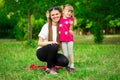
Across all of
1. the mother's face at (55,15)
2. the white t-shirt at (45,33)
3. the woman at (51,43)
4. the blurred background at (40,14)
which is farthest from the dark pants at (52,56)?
the blurred background at (40,14)

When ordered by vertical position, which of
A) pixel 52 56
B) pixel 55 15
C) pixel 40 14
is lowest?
pixel 52 56

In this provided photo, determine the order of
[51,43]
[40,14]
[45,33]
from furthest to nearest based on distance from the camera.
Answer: [40,14]
[45,33]
[51,43]

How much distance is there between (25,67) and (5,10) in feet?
31.1

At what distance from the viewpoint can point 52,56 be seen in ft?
26.2

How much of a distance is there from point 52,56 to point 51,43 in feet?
0.94

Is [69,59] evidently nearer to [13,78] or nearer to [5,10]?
[13,78]

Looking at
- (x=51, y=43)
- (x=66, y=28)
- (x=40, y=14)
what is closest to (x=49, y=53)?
(x=51, y=43)

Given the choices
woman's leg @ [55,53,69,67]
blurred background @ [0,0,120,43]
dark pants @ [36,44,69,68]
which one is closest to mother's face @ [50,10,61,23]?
dark pants @ [36,44,69,68]

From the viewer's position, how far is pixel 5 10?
1834cm

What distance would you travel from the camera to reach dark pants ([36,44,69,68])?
7910mm

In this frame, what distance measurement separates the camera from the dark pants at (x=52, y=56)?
7.91m

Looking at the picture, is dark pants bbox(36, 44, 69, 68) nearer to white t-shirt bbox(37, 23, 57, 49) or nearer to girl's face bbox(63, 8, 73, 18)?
white t-shirt bbox(37, 23, 57, 49)

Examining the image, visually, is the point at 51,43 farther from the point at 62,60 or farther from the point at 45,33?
the point at 62,60

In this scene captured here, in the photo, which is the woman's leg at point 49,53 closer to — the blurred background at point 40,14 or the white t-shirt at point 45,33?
the white t-shirt at point 45,33
